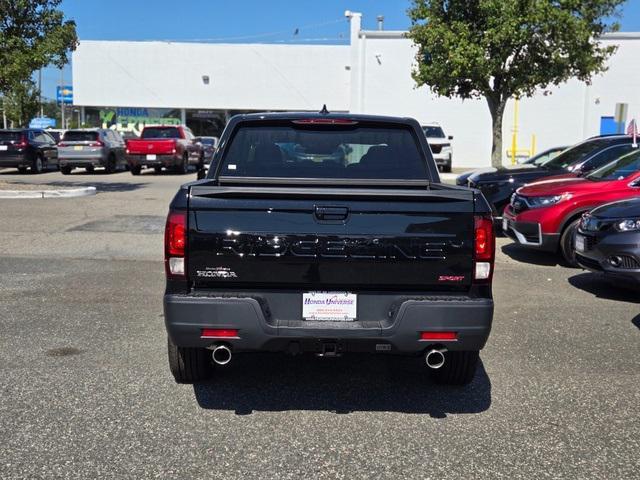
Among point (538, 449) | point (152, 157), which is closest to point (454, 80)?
point (152, 157)

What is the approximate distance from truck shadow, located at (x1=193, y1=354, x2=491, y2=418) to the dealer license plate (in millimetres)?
767

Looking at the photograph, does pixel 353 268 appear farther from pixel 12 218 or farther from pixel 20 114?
pixel 20 114

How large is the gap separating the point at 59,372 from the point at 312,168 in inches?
92.3

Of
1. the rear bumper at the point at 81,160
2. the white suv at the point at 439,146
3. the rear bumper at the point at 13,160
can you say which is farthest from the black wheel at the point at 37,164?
the white suv at the point at 439,146

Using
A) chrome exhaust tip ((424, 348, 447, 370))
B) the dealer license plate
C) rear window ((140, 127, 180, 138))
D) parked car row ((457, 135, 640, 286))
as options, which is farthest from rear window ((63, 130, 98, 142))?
chrome exhaust tip ((424, 348, 447, 370))

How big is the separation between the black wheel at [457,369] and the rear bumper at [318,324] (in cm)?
61

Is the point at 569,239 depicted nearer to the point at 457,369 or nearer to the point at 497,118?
the point at 457,369

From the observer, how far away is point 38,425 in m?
4.12

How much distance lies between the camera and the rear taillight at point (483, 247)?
405cm

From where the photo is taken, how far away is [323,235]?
3.97 metres

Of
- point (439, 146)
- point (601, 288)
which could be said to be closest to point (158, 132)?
point (439, 146)

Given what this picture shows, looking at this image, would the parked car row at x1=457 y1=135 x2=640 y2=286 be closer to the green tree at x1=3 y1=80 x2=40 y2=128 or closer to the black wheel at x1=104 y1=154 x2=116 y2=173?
the black wheel at x1=104 y1=154 x2=116 y2=173

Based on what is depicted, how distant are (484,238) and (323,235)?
0.93m

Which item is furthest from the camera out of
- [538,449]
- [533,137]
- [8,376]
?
[533,137]
